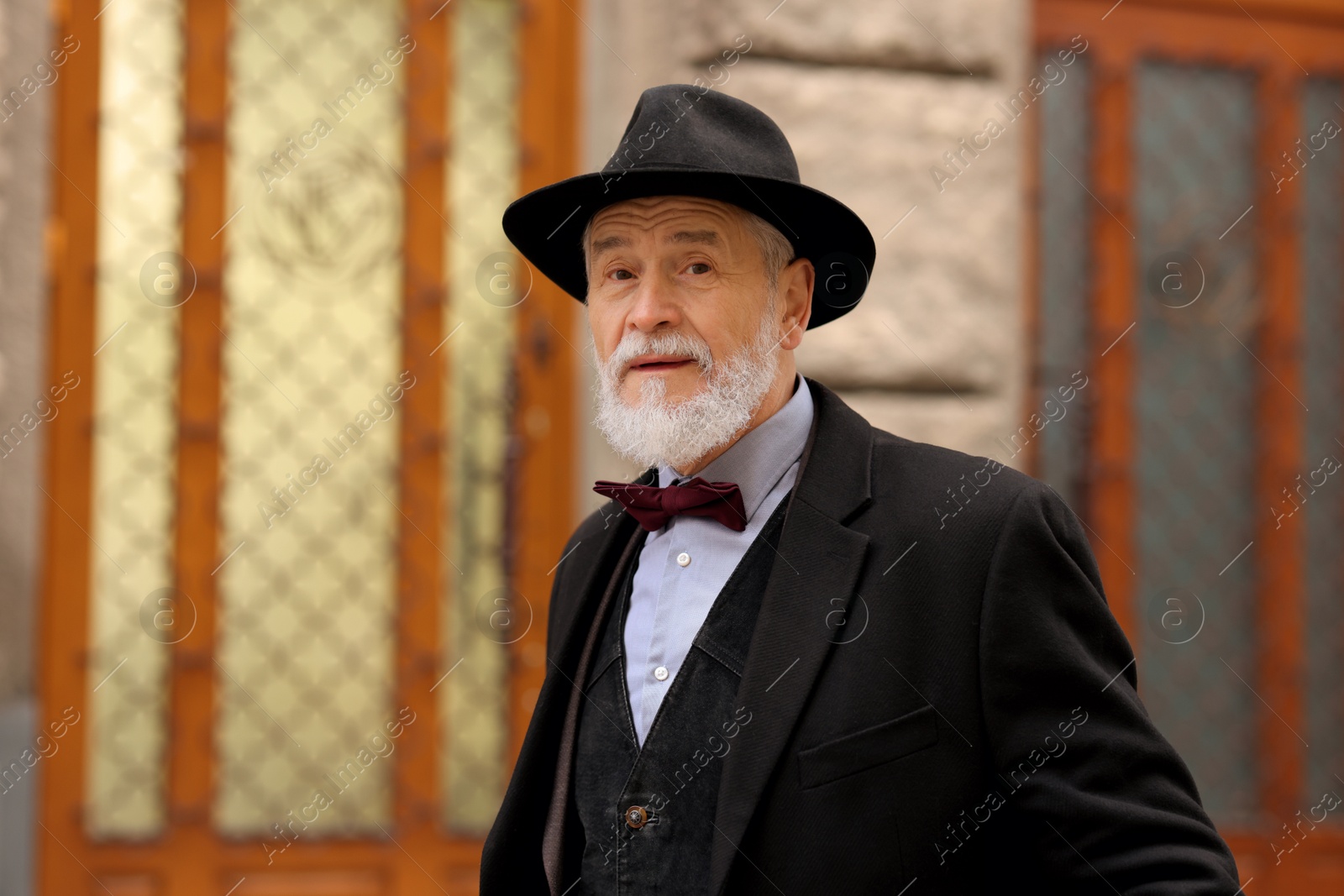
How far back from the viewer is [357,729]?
142 inches

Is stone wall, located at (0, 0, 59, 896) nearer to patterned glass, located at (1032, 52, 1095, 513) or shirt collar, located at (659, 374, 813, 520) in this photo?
shirt collar, located at (659, 374, 813, 520)

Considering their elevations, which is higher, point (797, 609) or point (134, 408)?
point (134, 408)

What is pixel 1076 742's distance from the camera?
148cm

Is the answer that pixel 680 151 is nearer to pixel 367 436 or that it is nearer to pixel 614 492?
pixel 614 492

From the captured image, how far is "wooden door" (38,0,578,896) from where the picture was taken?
348cm

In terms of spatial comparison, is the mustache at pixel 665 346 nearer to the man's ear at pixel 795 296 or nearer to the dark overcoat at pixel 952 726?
the man's ear at pixel 795 296

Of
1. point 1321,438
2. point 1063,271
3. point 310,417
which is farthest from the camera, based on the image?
point 1321,438

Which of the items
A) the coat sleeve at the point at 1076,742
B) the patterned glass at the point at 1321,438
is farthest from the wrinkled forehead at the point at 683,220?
the patterned glass at the point at 1321,438

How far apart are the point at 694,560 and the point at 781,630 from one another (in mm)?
242

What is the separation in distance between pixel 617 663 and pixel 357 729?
202 cm

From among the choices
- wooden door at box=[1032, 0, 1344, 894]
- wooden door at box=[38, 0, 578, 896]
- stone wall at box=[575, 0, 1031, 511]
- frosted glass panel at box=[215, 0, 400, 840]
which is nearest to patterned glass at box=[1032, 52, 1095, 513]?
wooden door at box=[1032, 0, 1344, 894]

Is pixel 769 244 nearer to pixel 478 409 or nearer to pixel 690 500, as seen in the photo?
pixel 690 500

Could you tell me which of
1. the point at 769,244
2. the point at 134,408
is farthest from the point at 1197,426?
the point at 134,408

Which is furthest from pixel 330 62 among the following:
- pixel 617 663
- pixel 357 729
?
pixel 617 663
